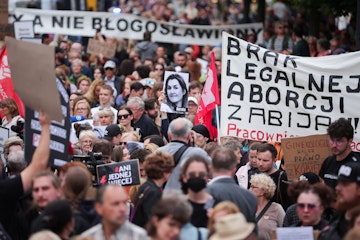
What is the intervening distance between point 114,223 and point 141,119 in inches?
312

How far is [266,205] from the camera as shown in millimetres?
12430

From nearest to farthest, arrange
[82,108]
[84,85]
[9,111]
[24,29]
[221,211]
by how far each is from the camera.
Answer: [221,211] < [9,111] < [82,108] < [84,85] < [24,29]

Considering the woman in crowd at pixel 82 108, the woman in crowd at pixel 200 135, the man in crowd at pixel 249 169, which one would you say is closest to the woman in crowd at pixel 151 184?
the man in crowd at pixel 249 169

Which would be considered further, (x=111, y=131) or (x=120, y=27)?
(x=120, y=27)

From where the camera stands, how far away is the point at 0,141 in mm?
14938

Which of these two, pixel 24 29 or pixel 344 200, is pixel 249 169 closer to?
pixel 344 200

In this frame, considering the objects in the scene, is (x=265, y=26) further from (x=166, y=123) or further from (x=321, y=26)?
(x=166, y=123)

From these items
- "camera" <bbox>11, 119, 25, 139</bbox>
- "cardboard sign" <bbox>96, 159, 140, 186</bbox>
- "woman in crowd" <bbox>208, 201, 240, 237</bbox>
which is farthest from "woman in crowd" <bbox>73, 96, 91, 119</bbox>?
"woman in crowd" <bbox>208, 201, 240, 237</bbox>

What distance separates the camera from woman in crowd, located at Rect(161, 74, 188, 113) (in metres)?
17.3

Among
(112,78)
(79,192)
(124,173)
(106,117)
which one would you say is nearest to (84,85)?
(112,78)

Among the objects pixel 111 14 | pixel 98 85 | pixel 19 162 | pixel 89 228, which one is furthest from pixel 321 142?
pixel 111 14

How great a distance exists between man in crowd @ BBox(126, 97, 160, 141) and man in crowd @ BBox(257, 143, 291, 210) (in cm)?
372

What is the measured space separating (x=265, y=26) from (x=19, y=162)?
18.8 metres

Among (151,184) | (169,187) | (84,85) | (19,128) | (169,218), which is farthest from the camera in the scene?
(84,85)
